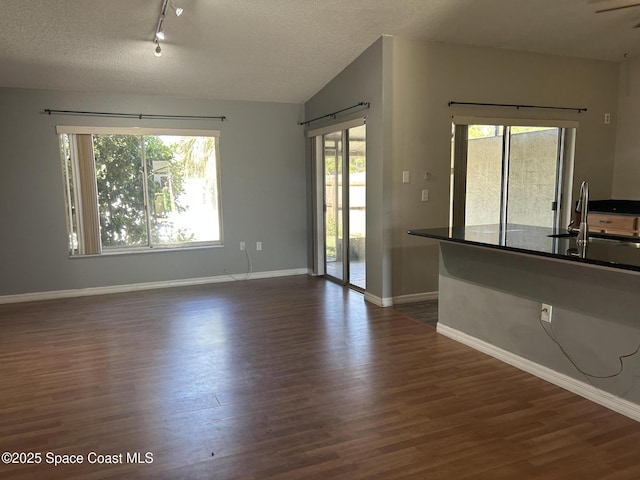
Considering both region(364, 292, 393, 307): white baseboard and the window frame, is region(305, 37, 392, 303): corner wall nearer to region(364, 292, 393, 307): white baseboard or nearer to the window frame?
region(364, 292, 393, 307): white baseboard

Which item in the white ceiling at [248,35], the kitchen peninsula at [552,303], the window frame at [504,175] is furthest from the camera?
the window frame at [504,175]

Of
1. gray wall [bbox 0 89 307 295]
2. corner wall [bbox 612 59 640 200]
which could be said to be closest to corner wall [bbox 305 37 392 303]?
gray wall [bbox 0 89 307 295]

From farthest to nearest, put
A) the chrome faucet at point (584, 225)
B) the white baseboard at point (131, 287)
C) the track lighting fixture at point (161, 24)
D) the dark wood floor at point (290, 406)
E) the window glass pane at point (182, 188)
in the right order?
1. the window glass pane at point (182, 188)
2. the white baseboard at point (131, 287)
3. the track lighting fixture at point (161, 24)
4. the chrome faucet at point (584, 225)
5. the dark wood floor at point (290, 406)

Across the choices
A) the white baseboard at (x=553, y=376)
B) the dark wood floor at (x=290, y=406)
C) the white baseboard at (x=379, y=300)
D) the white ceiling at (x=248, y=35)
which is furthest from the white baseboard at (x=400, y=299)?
the white ceiling at (x=248, y=35)

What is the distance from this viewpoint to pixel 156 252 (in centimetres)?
559

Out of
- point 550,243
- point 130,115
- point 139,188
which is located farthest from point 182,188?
point 550,243

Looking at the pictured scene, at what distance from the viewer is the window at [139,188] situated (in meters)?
5.21

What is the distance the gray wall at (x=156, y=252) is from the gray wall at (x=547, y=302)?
3003 millimetres

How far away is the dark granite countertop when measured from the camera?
7.57 ft

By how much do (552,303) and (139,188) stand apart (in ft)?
15.5

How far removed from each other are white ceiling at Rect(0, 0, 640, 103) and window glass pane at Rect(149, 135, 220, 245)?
0.71 metres

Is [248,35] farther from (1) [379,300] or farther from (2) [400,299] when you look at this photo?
(2) [400,299]

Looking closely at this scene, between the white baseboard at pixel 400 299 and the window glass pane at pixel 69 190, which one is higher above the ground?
the window glass pane at pixel 69 190

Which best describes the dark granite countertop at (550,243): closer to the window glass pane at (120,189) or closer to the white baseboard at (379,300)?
the white baseboard at (379,300)
